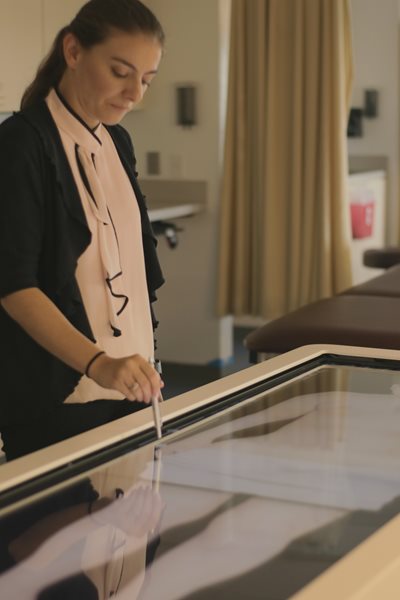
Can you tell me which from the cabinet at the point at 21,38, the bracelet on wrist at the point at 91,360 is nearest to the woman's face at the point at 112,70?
the bracelet on wrist at the point at 91,360

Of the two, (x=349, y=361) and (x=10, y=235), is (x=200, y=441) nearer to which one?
(x=10, y=235)

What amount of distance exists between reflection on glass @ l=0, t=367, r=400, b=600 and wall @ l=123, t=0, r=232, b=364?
148 inches

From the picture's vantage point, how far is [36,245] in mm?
1695

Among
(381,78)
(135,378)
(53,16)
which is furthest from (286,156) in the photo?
(135,378)

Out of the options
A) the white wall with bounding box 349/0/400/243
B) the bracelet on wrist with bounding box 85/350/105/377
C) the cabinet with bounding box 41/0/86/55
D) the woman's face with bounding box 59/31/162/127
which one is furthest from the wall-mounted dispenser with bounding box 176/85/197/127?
the bracelet on wrist with bounding box 85/350/105/377

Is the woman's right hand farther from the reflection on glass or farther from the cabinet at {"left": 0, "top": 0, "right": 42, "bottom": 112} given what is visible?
the cabinet at {"left": 0, "top": 0, "right": 42, "bottom": 112}

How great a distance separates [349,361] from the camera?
2035mm

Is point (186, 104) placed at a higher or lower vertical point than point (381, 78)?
lower

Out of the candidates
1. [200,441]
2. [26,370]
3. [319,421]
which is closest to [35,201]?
[26,370]

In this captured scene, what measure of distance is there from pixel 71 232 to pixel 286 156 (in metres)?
3.70

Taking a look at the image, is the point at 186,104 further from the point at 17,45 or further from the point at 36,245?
the point at 36,245

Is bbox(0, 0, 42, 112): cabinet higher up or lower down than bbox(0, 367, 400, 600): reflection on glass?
higher up

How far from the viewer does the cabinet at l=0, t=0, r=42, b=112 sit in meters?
4.49

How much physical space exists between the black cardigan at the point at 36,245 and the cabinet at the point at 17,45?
2.81 metres
